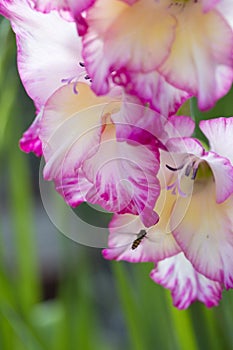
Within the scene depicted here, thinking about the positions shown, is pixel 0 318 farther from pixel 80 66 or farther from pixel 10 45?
pixel 80 66

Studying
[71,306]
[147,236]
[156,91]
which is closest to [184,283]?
[147,236]

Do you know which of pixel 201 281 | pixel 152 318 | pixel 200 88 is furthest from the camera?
pixel 152 318

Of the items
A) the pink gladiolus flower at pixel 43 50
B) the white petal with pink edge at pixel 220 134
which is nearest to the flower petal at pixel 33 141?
the pink gladiolus flower at pixel 43 50

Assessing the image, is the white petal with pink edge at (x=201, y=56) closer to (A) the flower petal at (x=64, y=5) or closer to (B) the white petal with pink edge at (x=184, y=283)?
(A) the flower petal at (x=64, y=5)

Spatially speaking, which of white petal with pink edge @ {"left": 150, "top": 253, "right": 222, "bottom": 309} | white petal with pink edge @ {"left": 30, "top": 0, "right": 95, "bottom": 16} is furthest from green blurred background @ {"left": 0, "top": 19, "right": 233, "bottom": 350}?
white petal with pink edge @ {"left": 30, "top": 0, "right": 95, "bottom": 16}

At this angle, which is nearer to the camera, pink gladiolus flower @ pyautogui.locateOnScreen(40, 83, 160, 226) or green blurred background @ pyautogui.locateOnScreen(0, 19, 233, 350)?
pink gladiolus flower @ pyautogui.locateOnScreen(40, 83, 160, 226)

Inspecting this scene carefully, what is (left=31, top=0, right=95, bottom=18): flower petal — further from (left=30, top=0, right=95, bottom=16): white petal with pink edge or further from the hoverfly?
the hoverfly

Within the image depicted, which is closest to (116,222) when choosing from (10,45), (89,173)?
(89,173)
